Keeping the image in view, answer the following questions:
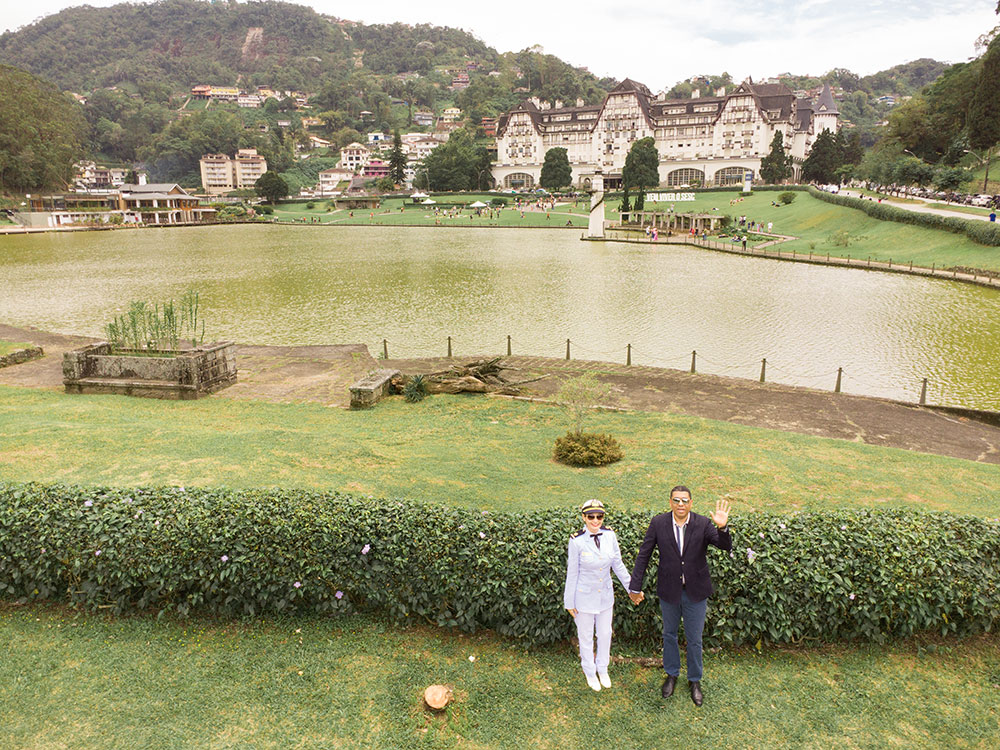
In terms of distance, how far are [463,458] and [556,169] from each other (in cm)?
10466

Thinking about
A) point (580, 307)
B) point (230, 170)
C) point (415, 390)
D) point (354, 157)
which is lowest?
point (580, 307)

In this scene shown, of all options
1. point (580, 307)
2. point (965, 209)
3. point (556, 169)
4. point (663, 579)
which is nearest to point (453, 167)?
point (556, 169)

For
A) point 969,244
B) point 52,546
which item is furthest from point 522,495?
point 969,244

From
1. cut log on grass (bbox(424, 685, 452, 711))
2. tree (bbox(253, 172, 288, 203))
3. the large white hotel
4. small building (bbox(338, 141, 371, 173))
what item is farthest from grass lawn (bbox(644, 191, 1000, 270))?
small building (bbox(338, 141, 371, 173))

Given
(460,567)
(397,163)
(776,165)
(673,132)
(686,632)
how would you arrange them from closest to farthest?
(686,632) → (460,567) → (776,165) → (673,132) → (397,163)

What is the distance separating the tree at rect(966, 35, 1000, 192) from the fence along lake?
1195 inches

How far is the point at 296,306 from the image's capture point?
30000mm

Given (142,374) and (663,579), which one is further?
(142,374)

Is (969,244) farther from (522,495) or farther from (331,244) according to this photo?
(331,244)

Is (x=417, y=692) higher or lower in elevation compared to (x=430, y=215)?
lower

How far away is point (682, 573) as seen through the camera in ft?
16.5

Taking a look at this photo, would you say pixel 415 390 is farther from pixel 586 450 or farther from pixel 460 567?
pixel 460 567

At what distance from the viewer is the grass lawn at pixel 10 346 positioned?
18.0 metres

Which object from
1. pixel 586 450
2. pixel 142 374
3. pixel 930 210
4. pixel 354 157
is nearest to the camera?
pixel 586 450
